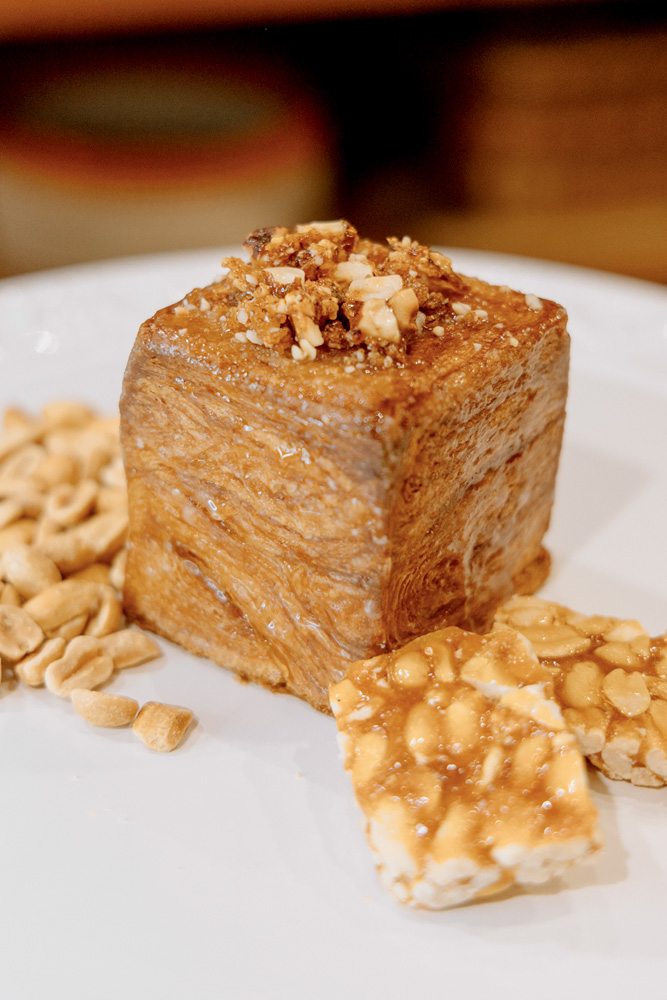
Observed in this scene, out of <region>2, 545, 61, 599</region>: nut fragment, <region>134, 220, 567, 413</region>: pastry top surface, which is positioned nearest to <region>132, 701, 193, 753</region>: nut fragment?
<region>2, 545, 61, 599</region>: nut fragment

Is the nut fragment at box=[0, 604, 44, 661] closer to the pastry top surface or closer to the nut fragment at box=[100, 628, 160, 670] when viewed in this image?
the nut fragment at box=[100, 628, 160, 670]

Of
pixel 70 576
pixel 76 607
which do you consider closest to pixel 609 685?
pixel 76 607

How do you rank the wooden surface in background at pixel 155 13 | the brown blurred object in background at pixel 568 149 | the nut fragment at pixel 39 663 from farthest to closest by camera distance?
the brown blurred object in background at pixel 568 149, the wooden surface in background at pixel 155 13, the nut fragment at pixel 39 663

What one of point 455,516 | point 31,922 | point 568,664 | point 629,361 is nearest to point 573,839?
point 568,664

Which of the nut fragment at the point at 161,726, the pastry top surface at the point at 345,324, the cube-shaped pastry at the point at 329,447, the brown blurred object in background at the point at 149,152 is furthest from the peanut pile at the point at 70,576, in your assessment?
the brown blurred object in background at the point at 149,152

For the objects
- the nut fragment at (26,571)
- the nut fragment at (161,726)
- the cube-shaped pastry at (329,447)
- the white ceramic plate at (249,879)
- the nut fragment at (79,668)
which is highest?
the cube-shaped pastry at (329,447)

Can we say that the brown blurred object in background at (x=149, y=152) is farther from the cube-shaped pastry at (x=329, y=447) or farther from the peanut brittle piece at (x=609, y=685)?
the peanut brittle piece at (x=609, y=685)

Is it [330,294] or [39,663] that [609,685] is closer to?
[330,294]
